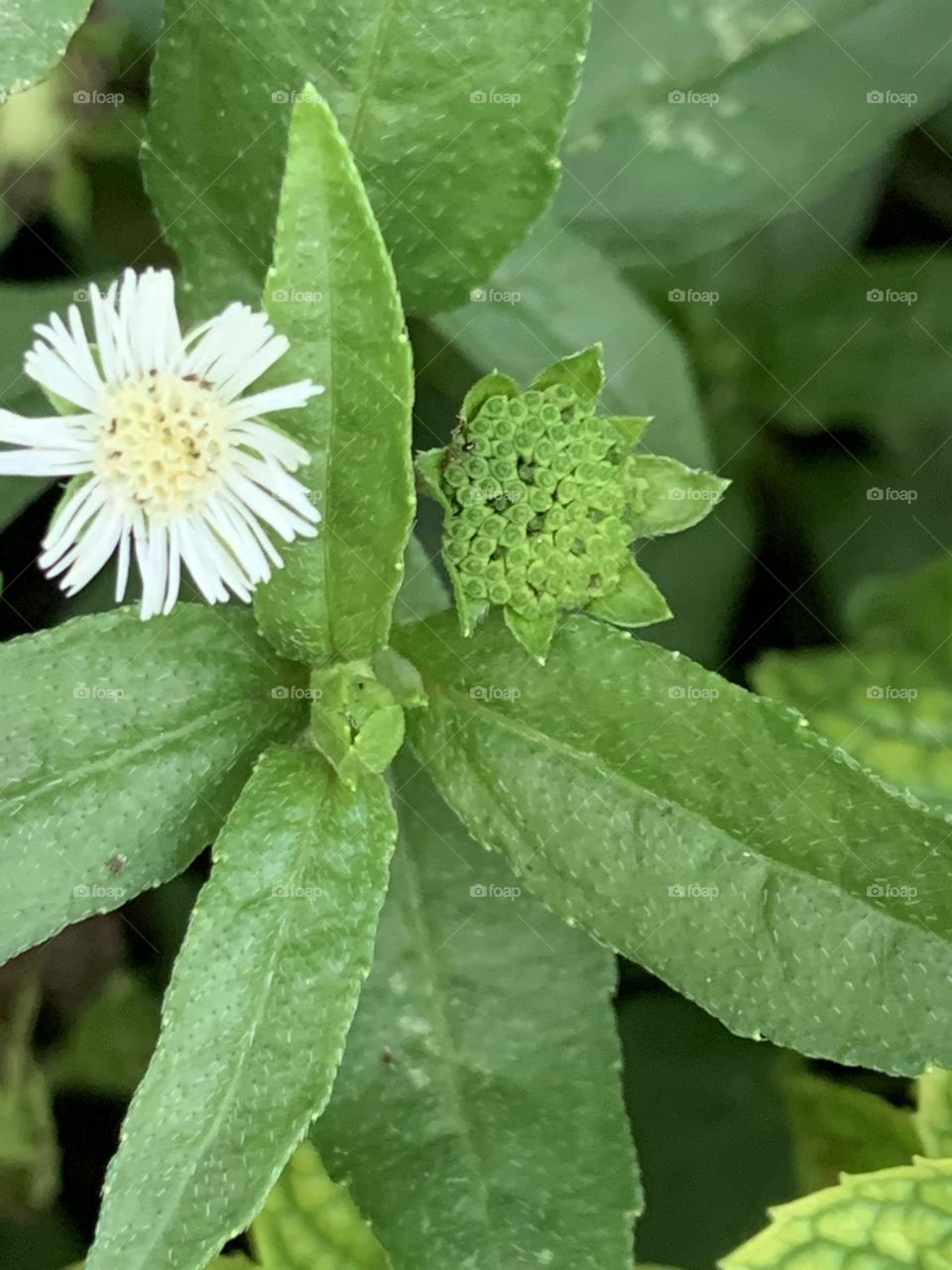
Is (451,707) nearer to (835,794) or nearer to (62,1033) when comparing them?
(835,794)

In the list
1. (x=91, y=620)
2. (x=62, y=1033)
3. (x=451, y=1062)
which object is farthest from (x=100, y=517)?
(x=62, y=1033)

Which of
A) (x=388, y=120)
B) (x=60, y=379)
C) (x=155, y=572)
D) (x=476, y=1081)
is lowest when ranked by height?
(x=476, y=1081)

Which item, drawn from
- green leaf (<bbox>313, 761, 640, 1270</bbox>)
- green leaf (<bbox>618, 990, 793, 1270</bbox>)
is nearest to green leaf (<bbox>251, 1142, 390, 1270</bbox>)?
green leaf (<bbox>313, 761, 640, 1270</bbox>)
